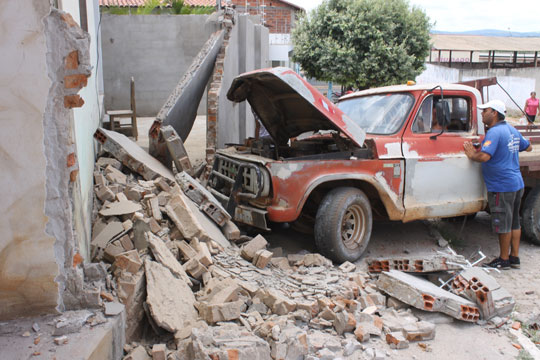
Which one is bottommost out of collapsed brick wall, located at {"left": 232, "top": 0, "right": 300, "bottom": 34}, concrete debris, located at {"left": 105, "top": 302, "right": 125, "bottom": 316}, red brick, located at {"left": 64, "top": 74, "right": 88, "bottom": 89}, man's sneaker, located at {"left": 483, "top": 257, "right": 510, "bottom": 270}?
man's sneaker, located at {"left": 483, "top": 257, "right": 510, "bottom": 270}

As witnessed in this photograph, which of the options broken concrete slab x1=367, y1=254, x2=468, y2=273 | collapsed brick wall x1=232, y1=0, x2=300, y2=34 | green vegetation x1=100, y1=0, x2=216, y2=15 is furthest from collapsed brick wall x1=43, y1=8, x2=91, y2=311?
collapsed brick wall x1=232, y1=0, x2=300, y2=34

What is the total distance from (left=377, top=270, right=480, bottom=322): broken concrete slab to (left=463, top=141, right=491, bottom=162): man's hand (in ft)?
6.64

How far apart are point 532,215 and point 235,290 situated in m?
4.88

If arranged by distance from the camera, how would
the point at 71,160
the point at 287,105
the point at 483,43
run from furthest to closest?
the point at 483,43 < the point at 287,105 < the point at 71,160

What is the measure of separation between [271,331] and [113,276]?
4.27 feet

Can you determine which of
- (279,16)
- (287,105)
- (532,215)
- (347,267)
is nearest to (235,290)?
(347,267)

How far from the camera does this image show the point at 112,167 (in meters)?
5.77

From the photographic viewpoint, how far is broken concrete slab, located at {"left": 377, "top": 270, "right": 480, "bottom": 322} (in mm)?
4105

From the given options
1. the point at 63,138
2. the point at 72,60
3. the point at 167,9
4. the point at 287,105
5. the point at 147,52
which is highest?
the point at 167,9

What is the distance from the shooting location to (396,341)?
144 inches

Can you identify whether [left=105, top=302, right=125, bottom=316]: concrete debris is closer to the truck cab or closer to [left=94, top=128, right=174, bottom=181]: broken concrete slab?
the truck cab

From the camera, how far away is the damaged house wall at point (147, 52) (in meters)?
16.5

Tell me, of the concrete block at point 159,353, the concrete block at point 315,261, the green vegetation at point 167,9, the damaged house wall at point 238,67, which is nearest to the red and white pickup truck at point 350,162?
the concrete block at point 315,261

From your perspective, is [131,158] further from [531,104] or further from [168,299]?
[531,104]
